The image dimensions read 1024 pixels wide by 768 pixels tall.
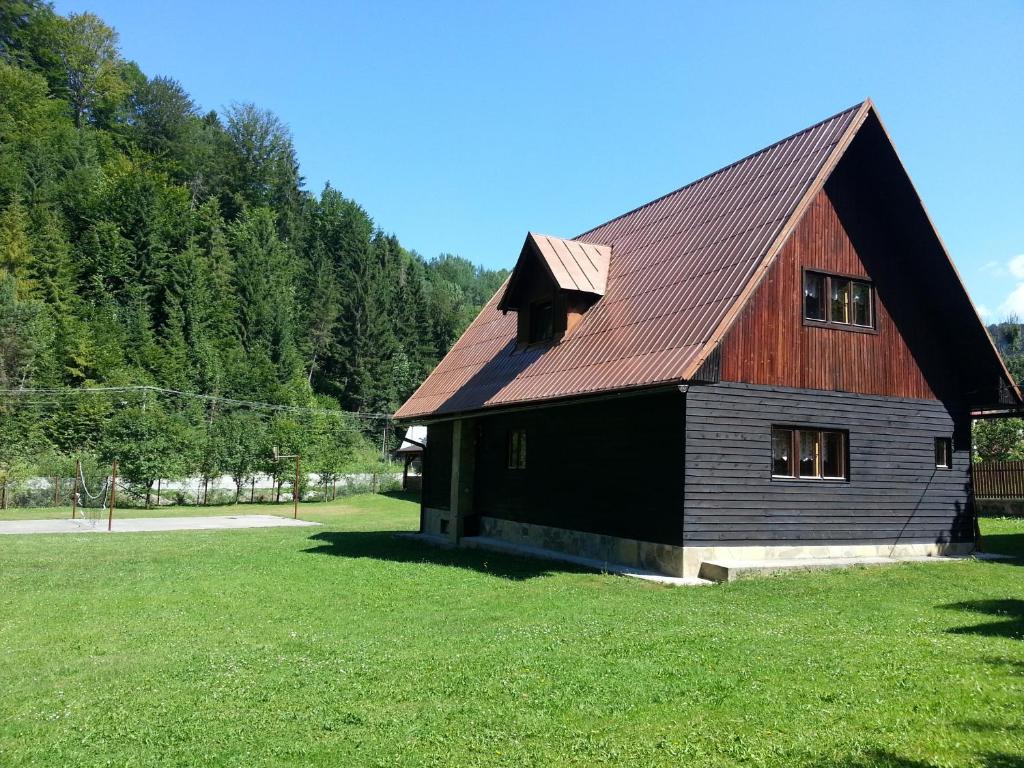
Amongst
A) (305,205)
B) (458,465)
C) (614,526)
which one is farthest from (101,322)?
(614,526)

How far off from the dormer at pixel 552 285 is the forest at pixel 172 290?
99.5 ft

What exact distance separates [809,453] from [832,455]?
0.65 meters

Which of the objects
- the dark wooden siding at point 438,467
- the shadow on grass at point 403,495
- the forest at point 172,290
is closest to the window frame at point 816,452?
the dark wooden siding at point 438,467

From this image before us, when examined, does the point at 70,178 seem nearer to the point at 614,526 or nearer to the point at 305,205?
the point at 305,205

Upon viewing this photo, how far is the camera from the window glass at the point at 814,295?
14375 millimetres

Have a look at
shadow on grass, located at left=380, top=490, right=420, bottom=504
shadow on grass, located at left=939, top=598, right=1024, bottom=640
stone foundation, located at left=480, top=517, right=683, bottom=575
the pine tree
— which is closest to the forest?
the pine tree

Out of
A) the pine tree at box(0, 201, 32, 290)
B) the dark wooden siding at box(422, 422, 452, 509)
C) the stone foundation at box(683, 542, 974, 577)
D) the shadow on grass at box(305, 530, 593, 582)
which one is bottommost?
the shadow on grass at box(305, 530, 593, 582)

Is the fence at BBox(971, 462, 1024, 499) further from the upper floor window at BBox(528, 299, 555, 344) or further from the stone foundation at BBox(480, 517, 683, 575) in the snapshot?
the stone foundation at BBox(480, 517, 683, 575)

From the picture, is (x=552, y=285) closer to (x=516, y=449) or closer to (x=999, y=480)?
(x=516, y=449)

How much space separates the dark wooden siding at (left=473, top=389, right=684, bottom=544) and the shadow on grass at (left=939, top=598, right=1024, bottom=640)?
421cm

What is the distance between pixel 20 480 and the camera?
3828 cm

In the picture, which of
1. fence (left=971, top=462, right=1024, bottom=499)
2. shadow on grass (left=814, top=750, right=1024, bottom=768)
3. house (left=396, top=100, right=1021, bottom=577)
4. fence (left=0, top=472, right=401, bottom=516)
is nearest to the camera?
shadow on grass (left=814, top=750, right=1024, bottom=768)

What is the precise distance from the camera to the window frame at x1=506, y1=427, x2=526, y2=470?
704 inches

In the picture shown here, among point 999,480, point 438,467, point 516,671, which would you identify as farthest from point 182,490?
point 516,671
